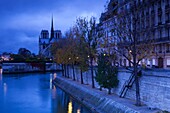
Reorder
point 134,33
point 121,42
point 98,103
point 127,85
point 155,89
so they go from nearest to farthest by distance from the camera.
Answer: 1. point 155,89
2. point 134,33
3. point 121,42
4. point 127,85
5. point 98,103

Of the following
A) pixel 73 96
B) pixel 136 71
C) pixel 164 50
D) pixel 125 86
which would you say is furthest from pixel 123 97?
pixel 164 50

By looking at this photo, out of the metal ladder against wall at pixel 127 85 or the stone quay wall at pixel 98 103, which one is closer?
the stone quay wall at pixel 98 103

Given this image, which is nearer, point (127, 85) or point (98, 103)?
point (127, 85)

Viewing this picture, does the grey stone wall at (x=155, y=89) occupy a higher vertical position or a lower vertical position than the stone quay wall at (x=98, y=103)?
higher

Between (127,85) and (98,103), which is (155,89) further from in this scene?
(98,103)

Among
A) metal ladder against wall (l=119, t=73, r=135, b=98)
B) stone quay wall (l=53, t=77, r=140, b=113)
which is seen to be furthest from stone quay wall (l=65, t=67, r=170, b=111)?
stone quay wall (l=53, t=77, r=140, b=113)

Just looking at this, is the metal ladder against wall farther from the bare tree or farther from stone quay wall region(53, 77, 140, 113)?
stone quay wall region(53, 77, 140, 113)

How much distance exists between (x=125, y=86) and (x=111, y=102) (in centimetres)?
340

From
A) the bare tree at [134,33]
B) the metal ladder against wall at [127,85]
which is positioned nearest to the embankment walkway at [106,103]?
the metal ladder against wall at [127,85]

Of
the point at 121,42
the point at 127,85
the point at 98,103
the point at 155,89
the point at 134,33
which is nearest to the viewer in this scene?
the point at 155,89

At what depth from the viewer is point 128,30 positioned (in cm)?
3731

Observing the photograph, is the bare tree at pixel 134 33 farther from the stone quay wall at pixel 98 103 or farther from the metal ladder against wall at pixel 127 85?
the stone quay wall at pixel 98 103

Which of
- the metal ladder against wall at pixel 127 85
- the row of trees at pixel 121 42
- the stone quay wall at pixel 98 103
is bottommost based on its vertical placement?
the stone quay wall at pixel 98 103

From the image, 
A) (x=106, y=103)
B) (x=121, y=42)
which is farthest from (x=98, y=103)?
(x=121, y=42)
